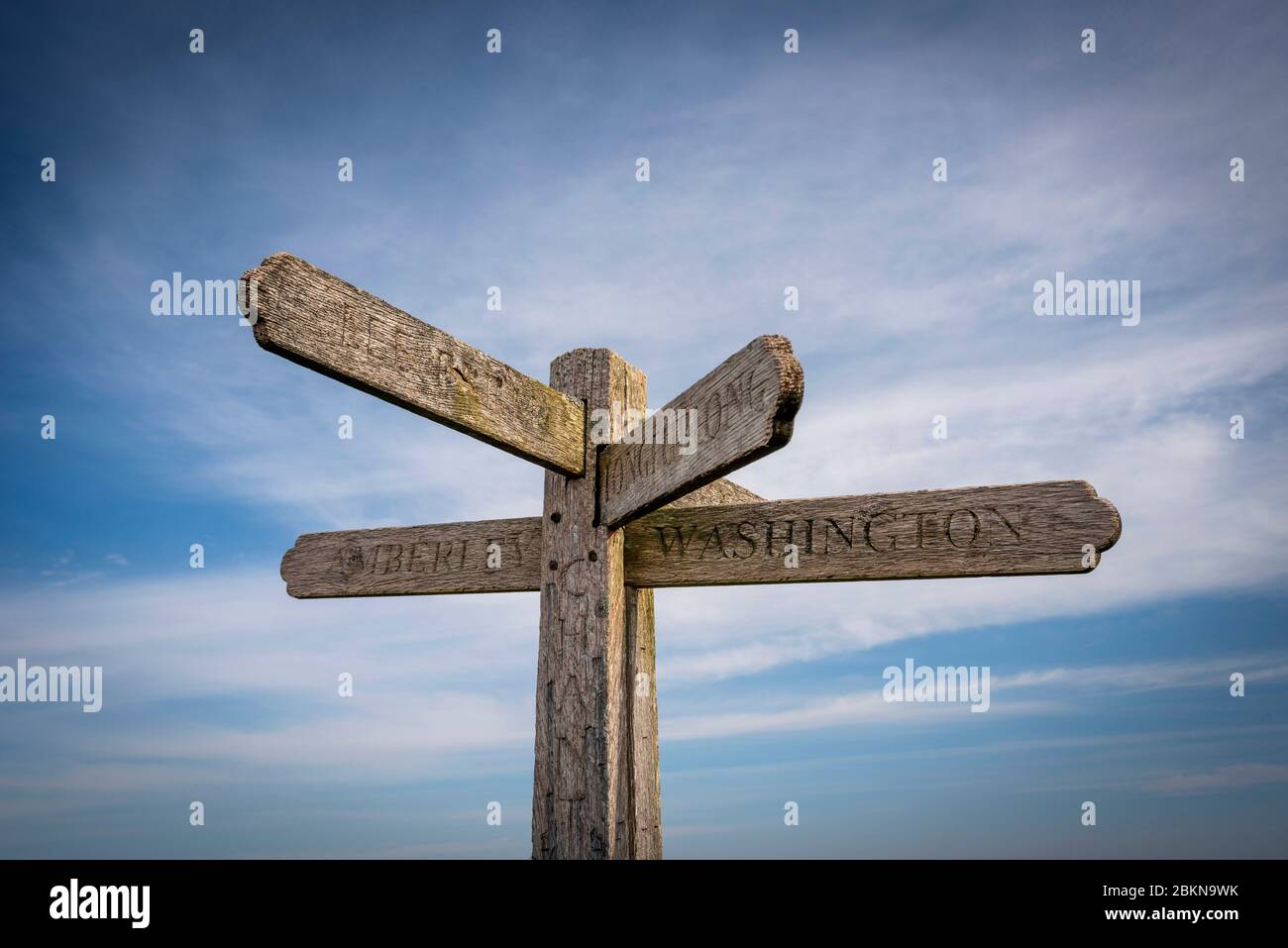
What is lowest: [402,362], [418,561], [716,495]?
[418,561]

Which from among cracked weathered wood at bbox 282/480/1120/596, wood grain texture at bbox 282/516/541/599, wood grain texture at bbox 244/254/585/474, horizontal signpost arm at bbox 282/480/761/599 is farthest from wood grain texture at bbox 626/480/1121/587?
wood grain texture at bbox 244/254/585/474

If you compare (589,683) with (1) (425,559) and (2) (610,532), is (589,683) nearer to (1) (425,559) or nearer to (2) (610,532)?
(2) (610,532)

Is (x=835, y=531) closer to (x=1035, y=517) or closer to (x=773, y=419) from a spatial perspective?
(x=1035, y=517)

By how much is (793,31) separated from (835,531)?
2.92 metres

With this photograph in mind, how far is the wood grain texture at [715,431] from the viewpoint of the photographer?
9.07 ft

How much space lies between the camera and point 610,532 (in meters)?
3.88

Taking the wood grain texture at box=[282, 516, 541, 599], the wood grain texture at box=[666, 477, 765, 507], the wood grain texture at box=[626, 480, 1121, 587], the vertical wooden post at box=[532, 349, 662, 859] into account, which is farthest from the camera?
the wood grain texture at box=[666, 477, 765, 507]

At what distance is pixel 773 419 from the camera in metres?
2.76

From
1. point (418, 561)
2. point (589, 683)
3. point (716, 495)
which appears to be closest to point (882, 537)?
point (716, 495)

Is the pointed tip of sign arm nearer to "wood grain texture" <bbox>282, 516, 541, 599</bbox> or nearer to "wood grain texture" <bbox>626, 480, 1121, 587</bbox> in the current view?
"wood grain texture" <bbox>626, 480, 1121, 587</bbox>

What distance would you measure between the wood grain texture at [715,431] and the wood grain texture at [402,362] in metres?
0.30

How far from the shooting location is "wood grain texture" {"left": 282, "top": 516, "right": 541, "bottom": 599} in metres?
4.14

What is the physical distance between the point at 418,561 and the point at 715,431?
1835mm
